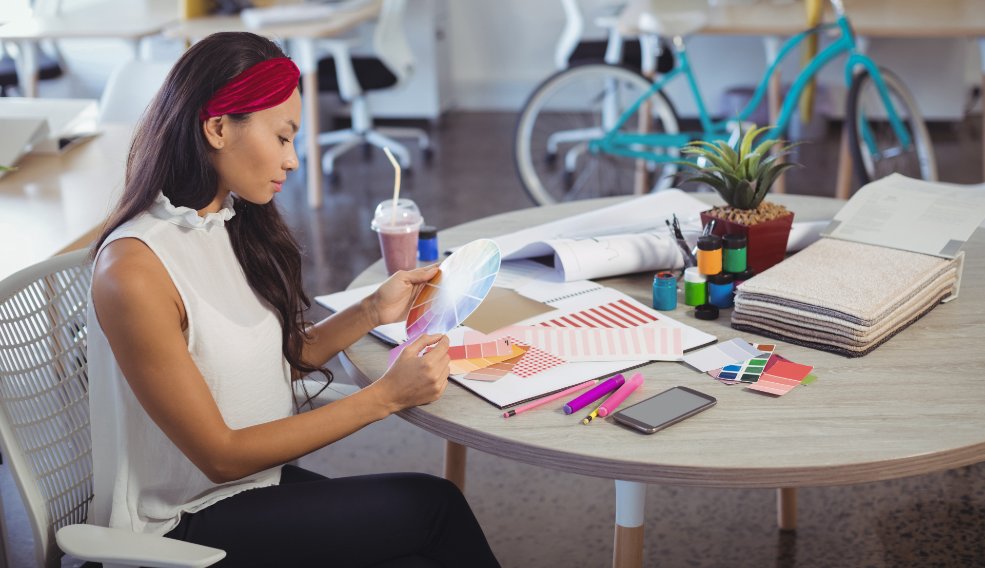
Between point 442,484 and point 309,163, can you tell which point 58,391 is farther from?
point 309,163

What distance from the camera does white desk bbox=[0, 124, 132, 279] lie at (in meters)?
2.03

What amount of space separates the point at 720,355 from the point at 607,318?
199 mm

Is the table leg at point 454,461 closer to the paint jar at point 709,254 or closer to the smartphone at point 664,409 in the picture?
the paint jar at point 709,254

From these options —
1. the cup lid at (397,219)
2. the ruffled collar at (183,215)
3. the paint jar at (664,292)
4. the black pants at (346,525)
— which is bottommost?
the black pants at (346,525)

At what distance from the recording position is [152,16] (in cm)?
507

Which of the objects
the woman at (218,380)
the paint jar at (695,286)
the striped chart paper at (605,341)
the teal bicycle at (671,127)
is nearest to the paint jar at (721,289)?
the paint jar at (695,286)

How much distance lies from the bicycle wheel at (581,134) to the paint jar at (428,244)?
1.50 meters

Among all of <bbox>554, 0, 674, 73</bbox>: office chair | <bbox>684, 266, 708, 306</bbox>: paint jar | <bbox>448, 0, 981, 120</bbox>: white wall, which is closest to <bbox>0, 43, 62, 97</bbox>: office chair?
<bbox>448, 0, 981, 120</bbox>: white wall

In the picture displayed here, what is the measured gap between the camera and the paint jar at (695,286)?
1.66 m

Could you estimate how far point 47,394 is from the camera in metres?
1.47

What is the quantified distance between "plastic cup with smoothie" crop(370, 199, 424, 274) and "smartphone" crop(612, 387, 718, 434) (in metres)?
0.60

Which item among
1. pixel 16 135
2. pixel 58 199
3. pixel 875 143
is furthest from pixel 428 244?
pixel 875 143

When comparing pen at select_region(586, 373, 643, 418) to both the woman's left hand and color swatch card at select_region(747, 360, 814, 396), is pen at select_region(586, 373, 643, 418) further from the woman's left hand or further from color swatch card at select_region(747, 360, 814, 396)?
the woman's left hand

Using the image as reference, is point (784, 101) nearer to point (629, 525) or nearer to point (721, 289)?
Answer: point (721, 289)
